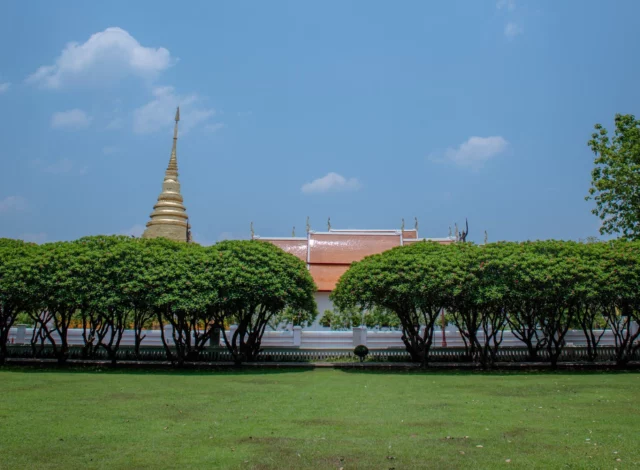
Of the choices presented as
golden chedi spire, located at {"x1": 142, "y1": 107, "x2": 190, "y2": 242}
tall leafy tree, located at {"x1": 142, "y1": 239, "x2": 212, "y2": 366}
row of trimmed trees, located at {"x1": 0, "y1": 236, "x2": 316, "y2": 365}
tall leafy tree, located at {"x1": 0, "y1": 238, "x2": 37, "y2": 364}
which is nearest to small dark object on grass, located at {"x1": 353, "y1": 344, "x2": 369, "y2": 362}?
row of trimmed trees, located at {"x1": 0, "y1": 236, "x2": 316, "y2": 365}

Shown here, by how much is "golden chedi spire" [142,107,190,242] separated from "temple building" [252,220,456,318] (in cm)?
542

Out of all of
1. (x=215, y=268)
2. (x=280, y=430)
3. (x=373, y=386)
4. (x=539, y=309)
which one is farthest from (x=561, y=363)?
(x=280, y=430)

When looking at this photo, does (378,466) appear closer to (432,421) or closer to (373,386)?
(432,421)

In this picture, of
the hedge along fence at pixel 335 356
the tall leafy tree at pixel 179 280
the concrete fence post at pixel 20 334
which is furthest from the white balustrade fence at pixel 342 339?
the tall leafy tree at pixel 179 280

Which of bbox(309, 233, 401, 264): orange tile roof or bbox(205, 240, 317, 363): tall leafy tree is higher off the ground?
bbox(309, 233, 401, 264): orange tile roof

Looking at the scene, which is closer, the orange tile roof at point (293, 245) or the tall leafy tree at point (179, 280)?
the tall leafy tree at point (179, 280)

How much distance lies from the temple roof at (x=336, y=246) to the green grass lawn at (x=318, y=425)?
24437mm


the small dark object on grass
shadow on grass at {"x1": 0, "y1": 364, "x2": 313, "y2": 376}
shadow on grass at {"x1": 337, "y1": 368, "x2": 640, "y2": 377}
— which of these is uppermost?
the small dark object on grass

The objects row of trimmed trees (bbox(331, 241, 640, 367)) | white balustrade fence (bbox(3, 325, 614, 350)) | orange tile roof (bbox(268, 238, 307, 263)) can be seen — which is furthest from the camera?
orange tile roof (bbox(268, 238, 307, 263))

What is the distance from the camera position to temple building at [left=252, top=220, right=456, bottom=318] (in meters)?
38.9

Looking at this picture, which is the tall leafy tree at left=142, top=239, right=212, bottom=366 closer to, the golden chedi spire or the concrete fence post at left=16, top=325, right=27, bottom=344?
the concrete fence post at left=16, top=325, right=27, bottom=344

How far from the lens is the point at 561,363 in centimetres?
2088

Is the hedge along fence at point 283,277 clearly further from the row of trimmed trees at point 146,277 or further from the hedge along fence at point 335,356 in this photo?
the hedge along fence at point 335,356

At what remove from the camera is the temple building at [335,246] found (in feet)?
128
